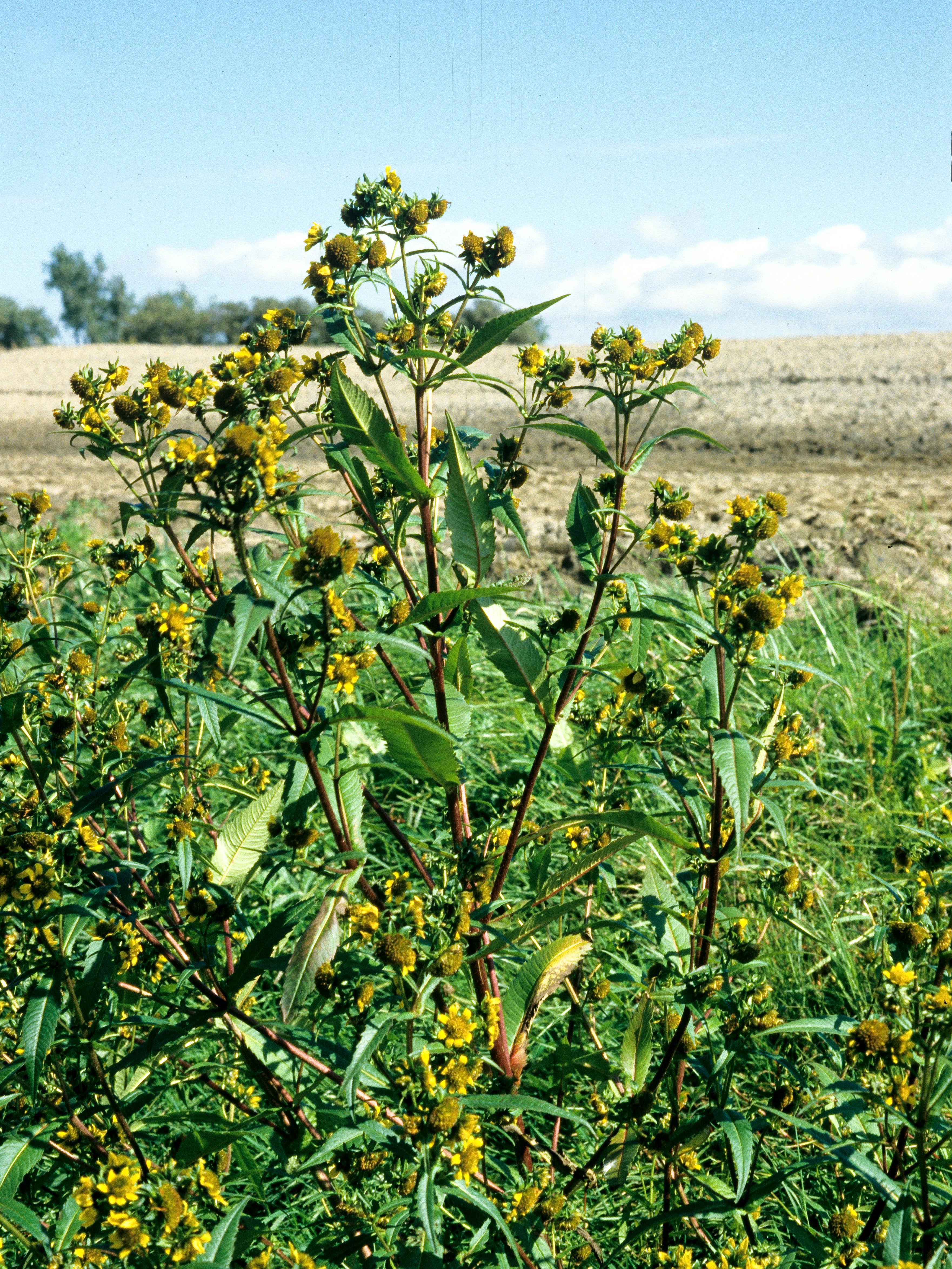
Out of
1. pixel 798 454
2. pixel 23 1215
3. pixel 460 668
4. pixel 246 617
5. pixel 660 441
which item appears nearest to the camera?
pixel 246 617

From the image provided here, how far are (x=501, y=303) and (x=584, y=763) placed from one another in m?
0.87

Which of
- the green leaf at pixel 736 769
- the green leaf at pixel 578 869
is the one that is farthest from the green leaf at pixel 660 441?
the green leaf at pixel 578 869

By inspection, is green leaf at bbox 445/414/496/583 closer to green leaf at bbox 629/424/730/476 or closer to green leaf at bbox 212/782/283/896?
green leaf at bbox 629/424/730/476

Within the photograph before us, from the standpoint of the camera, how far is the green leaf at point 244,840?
4.83 ft

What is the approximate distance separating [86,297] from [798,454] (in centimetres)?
5417

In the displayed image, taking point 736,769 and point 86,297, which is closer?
point 736,769

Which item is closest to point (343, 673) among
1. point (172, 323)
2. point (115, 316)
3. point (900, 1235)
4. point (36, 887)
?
point (36, 887)

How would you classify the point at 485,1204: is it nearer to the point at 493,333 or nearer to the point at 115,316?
the point at 493,333

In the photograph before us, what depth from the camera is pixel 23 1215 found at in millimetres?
1211

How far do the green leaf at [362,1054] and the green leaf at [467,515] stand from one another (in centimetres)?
60

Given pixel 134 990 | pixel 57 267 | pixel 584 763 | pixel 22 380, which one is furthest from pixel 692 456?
pixel 57 267

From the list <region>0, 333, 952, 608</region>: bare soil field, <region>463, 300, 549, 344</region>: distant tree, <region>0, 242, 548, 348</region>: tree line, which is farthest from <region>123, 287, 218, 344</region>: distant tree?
<region>463, 300, 549, 344</region>: distant tree

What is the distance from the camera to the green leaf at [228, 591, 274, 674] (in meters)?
0.96

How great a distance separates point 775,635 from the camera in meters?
3.83
